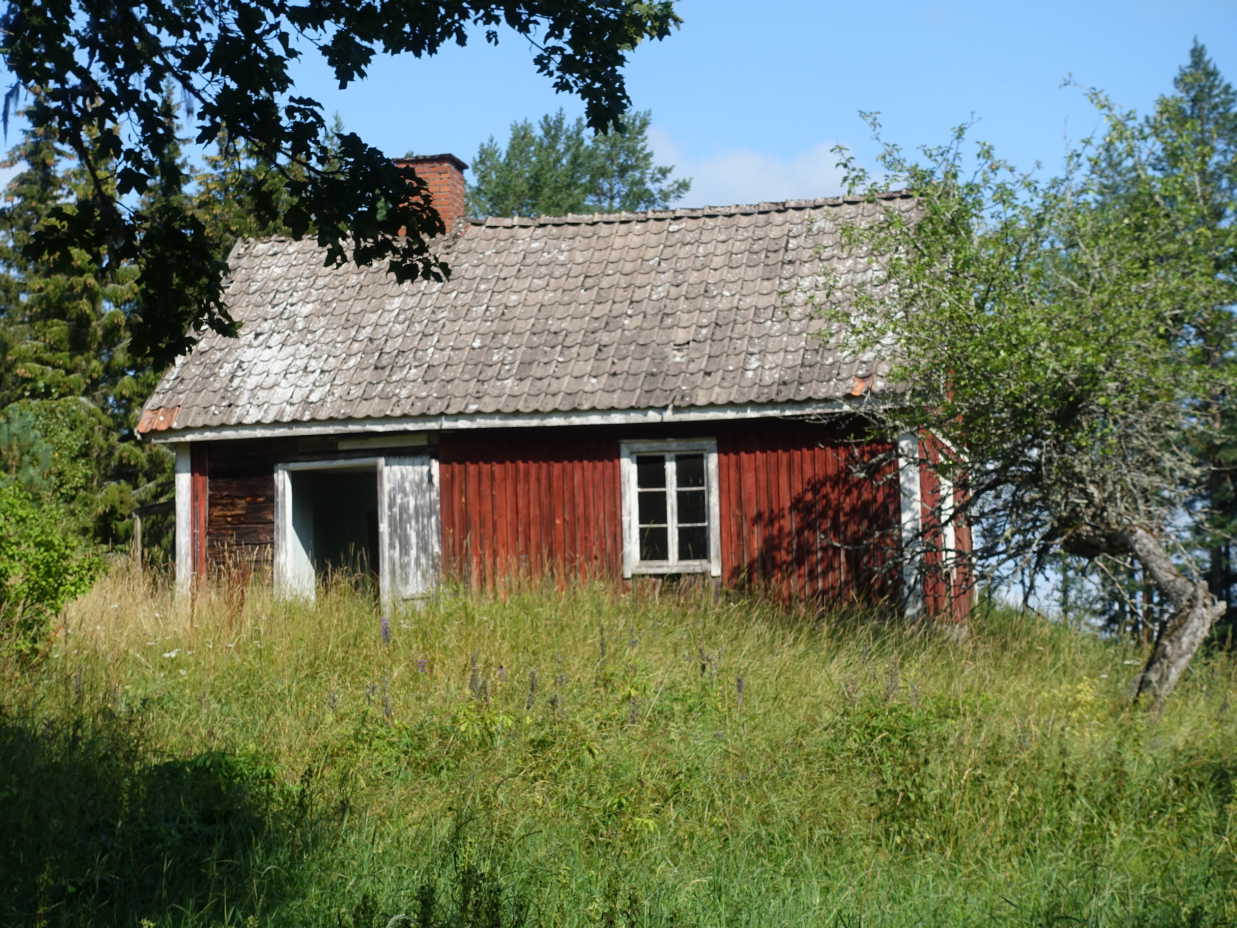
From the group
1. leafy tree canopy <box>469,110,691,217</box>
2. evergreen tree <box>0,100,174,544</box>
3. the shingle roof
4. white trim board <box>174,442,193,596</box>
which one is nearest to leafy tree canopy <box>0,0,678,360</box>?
the shingle roof

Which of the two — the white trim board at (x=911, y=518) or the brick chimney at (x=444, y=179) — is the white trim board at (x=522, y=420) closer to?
the white trim board at (x=911, y=518)

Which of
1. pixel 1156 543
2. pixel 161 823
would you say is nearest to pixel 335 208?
pixel 161 823

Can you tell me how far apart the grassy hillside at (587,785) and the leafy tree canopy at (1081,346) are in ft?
4.26

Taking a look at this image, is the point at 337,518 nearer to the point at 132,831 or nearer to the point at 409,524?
the point at 409,524

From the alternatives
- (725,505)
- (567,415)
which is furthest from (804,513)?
(567,415)

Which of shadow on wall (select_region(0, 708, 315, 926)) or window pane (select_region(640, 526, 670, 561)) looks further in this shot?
window pane (select_region(640, 526, 670, 561))

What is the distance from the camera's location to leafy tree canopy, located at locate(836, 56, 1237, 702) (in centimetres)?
994

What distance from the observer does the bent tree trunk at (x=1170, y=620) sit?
31.3ft

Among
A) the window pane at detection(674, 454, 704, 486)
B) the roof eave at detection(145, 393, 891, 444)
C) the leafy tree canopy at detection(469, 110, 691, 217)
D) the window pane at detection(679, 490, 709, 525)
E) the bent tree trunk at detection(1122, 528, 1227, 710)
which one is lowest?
the bent tree trunk at detection(1122, 528, 1227, 710)

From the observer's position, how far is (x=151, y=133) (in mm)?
6691

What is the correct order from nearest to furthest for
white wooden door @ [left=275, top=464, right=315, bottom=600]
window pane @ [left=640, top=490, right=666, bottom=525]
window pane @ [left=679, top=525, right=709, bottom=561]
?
window pane @ [left=679, top=525, right=709, bottom=561] → white wooden door @ [left=275, top=464, right=315, bottom=600] → window pane @ [left=640, top=490, right=666, bottom=525]

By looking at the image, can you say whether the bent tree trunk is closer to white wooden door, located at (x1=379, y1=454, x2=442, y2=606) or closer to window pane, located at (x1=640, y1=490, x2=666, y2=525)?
white wooden door, located at (x1=379, y1=454, x2=442, y2=606)

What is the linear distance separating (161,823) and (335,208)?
10.6ft

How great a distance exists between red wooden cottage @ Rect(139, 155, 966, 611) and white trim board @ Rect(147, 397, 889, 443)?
0.08ft
